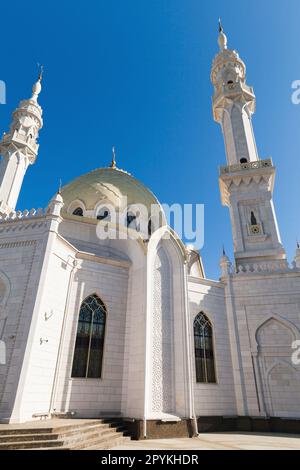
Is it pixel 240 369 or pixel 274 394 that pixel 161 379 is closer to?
pixel 240 369

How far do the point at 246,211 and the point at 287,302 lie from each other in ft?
22.6

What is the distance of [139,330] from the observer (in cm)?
1116

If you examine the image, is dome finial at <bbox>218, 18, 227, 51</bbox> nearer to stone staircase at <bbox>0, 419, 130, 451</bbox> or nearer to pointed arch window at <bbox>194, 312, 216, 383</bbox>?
pointed arch window at <bbox>194, 312, 216, 383</bbox>

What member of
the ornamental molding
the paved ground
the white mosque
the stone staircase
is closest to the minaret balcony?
the white mosque

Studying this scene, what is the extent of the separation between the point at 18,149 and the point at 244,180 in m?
15.1

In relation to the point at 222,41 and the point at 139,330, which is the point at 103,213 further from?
the point at 222,41

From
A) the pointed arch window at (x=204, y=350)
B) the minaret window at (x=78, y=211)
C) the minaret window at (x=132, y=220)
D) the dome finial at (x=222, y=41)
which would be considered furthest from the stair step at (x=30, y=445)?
the dome finial at (x=222, y=41)

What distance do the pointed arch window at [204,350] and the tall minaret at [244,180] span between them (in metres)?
4.88

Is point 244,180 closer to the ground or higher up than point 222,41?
closer to the ground

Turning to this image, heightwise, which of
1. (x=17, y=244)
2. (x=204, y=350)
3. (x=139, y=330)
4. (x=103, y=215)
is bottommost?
(x=204, y=350)

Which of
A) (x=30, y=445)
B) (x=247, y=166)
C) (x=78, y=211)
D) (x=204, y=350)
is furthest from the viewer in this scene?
(x=247, y=166)

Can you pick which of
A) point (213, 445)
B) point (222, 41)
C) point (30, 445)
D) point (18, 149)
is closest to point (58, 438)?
point (30, 445)

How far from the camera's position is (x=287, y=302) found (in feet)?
45.5
